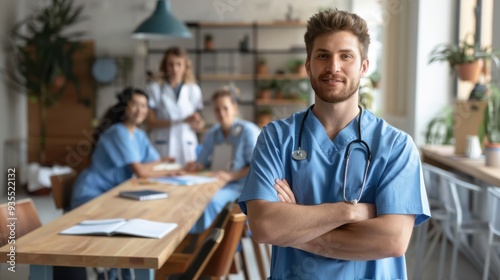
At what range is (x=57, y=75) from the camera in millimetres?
8195

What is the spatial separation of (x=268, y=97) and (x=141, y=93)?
4434mm

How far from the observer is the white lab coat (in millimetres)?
4941

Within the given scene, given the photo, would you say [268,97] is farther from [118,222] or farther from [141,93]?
[118,222]

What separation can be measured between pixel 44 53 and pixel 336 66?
6697 mm

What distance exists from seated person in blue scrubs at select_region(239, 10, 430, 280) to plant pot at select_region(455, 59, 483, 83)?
10.3ft

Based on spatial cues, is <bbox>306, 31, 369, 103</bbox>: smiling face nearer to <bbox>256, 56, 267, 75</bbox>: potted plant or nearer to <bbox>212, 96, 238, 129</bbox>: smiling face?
<bbox>212, 96, 238, 129</bbox>: smiling face

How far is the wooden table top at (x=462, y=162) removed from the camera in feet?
10.9

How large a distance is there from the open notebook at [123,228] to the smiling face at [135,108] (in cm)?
139

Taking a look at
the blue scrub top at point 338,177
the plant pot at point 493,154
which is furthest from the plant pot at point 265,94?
the blue scrub top at point 338,177

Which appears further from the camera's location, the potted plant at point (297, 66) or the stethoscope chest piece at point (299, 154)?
the potted plant at point (297, 66)

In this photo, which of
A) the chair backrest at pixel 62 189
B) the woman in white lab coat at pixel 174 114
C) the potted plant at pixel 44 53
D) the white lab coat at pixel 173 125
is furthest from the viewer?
the potted plant at pixel 44 53

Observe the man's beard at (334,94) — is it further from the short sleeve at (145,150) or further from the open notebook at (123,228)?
the short sleeve at (145,150)

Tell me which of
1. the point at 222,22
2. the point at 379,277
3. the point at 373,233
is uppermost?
the point at 222,22

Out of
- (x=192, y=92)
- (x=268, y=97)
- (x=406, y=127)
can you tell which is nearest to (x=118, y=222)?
(x=192, y=92)
